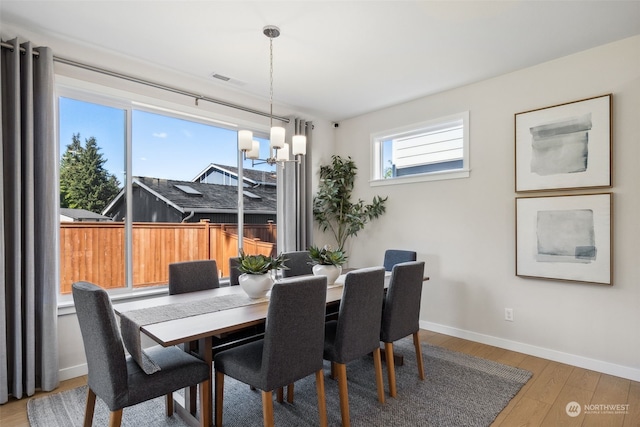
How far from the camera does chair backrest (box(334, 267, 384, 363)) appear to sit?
7.10 ft

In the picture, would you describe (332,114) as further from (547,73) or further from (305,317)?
(305,317)

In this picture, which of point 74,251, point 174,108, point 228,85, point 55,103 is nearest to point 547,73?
point 228,85

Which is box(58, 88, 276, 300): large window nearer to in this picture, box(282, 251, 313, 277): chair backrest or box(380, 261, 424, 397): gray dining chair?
box(282, 251, 313, 277): chair backrest

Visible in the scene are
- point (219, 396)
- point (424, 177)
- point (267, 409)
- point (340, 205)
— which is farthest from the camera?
point (340, 205)

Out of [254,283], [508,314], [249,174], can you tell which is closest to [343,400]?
[254,283]

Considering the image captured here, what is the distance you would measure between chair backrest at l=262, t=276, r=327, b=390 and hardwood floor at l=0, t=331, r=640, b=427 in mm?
1276

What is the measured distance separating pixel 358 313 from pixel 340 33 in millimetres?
2064

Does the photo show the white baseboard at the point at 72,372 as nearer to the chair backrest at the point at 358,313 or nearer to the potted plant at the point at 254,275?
the potted plant at the point at 254,275

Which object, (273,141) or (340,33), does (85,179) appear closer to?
(273,141)

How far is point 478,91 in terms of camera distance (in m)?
3.65

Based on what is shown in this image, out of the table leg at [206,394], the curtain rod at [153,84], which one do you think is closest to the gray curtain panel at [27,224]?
the curtain rod at [153,84]

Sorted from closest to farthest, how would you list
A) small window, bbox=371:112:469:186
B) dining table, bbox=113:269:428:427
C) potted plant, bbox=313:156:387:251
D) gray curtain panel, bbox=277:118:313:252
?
1. dining table, bbox=113:269:428:427
2. small window, bbox=371:112:469:186
3. gray curtain panel, bbox=277:118:313:252
4. potted plant, bbox=313:156:387:251

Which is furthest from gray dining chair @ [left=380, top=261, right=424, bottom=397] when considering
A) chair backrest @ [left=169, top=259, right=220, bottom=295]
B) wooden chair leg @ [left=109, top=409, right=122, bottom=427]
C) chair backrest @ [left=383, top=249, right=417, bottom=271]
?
wooden chair leg @ [left=109, top=409, right=122, bottom=427]

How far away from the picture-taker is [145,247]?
3490mm
